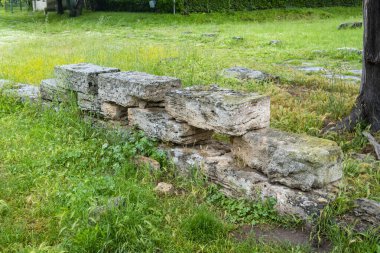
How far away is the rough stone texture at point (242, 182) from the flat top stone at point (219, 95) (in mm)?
551

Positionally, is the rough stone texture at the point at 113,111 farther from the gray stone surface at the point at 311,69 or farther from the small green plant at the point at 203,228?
the gray stone surface at the point at 311,69

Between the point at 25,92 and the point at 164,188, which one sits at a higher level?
the point at 25,92

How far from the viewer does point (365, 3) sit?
5551 millimetres

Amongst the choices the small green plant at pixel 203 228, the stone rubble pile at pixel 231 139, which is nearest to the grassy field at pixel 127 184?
the small green plant at pixel 203 228

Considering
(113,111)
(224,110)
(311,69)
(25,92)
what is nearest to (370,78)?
(224,110)

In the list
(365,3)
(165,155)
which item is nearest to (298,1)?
(365,3)

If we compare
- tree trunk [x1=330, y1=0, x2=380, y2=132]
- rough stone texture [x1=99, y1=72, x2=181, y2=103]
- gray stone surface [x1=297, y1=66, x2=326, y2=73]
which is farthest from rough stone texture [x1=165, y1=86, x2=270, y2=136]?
gray stone surface [x1=297, y1=66, x2=326, y2=73]

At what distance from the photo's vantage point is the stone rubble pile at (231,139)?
368 cm

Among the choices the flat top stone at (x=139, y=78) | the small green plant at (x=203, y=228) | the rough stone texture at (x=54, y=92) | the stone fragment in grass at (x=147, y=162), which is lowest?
the small green plant at (x=203, y=228)

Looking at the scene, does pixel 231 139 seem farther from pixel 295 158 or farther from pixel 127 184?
pixel 127 184

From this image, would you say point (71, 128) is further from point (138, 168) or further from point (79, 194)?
point (79, 194)

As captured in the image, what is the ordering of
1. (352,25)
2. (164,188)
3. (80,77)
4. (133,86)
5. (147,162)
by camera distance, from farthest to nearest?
(352,25) < (80,77) < (133,86) < (147,162) < (164,188)

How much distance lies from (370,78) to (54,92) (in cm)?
423

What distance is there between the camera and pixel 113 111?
18.4 feet
